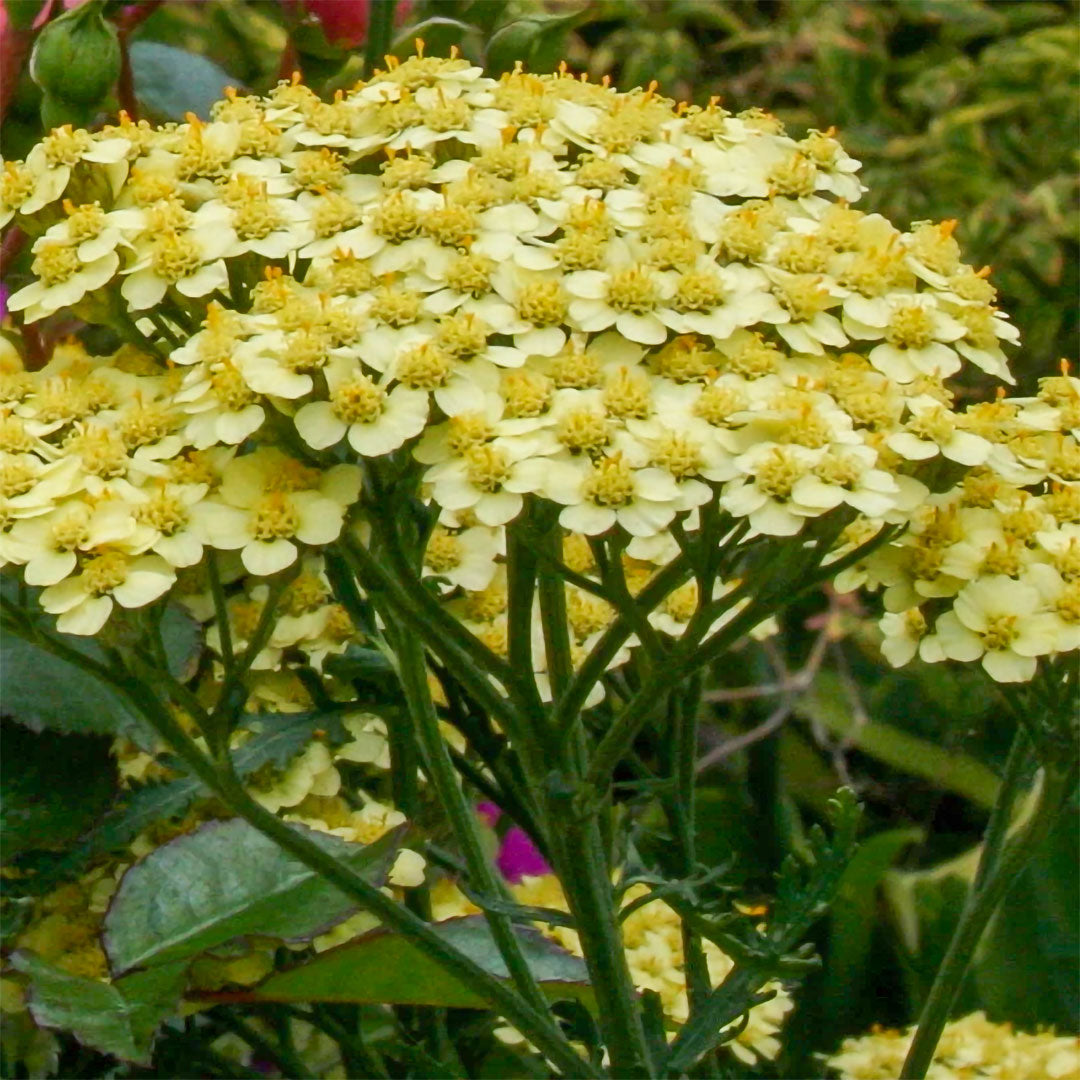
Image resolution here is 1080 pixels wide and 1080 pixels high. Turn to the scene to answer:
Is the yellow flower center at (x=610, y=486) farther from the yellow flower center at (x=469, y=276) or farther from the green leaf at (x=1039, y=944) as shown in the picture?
the green leaf at (x=1039, y=944)

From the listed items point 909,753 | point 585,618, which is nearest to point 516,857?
point 585,618

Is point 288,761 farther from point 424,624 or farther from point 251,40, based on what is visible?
point 251,40

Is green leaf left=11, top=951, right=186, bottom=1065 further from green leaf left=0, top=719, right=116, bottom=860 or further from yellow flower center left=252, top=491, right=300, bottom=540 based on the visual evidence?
yellow flower center left=252, top=491, right=300, bottom=540

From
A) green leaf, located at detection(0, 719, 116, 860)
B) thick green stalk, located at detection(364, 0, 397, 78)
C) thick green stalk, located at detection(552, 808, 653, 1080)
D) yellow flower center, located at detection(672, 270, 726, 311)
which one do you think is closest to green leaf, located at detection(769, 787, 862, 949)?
thick green stalk, located at detection(552, 808, 653, 1080)

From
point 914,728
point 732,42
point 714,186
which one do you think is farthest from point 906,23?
point 714,186

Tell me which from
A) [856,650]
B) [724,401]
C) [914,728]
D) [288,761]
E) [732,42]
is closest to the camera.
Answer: [724,401]
